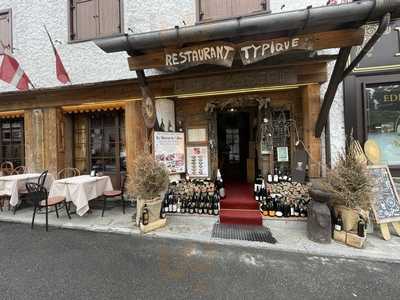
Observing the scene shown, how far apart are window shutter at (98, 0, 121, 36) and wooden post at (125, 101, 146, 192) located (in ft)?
7.67

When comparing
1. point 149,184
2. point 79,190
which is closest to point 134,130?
point 79,190

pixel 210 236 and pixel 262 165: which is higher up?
pixel 262 165

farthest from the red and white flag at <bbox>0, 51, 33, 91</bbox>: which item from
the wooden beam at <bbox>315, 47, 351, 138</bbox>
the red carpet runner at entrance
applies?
the wooden beam at <bbox>315, 47, 351, 138</bbox>

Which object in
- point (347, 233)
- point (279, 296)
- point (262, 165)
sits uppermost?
point (262, 165)

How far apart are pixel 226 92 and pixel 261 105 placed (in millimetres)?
956

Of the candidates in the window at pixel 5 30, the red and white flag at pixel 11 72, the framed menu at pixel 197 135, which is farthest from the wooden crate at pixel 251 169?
the window at pixel 5 30

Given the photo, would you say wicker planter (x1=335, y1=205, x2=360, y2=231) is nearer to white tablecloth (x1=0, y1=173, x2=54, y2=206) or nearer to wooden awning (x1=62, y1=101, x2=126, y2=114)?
wooden awning (x1=62, y1=101, x2=126, y2=114)

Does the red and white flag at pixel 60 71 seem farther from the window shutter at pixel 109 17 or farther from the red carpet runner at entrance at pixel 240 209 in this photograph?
the red carpet runner at entrance at pixel 240 209

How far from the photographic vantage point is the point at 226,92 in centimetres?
570

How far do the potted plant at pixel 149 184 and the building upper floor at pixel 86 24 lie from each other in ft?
9.70

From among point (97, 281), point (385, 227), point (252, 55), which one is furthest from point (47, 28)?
point (385, 227)

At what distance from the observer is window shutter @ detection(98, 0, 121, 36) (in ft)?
21.8

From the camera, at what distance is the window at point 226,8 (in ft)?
18.9

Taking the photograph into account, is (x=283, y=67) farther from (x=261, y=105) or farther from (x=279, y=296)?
(x=279, y=296)
